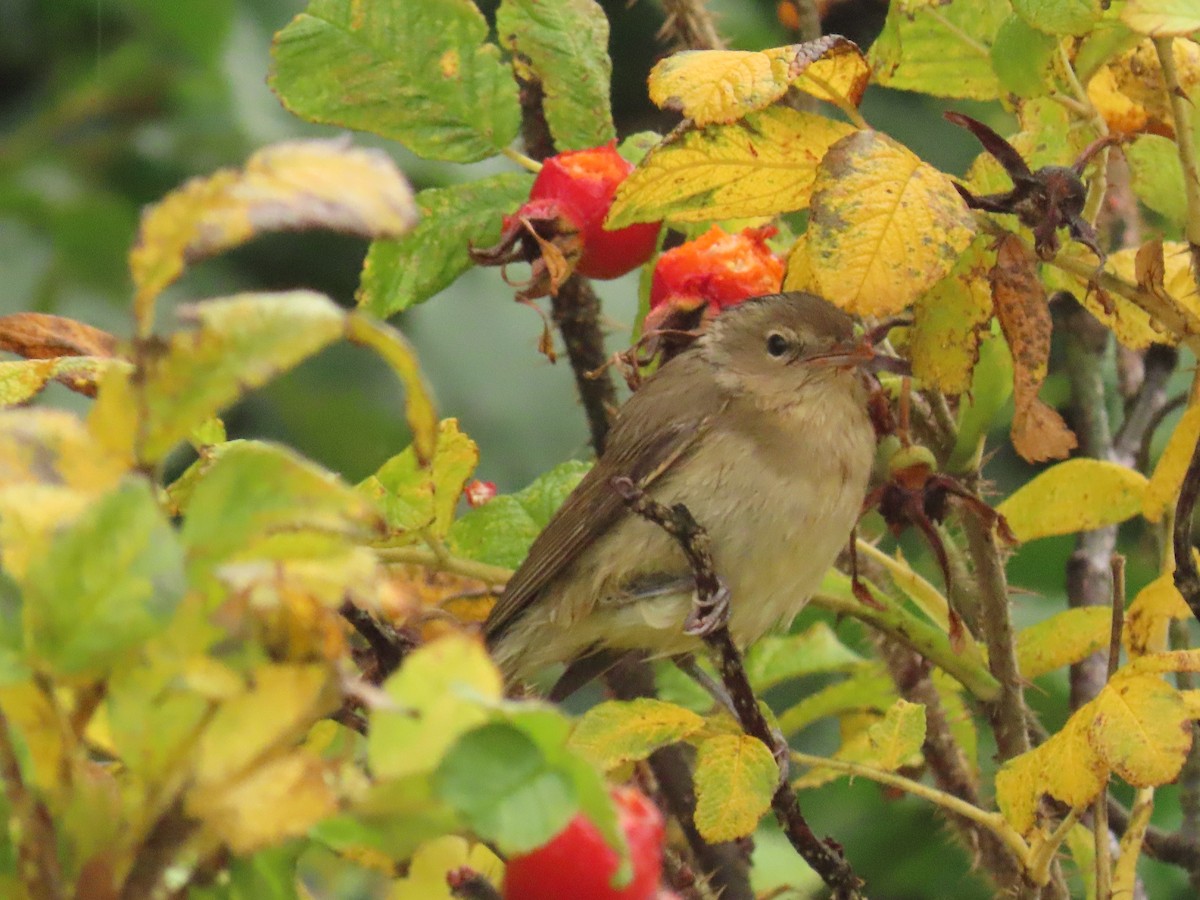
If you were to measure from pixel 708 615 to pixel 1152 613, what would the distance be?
33 centimetres

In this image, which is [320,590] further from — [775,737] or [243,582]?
[775,737]

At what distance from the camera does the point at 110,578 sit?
1.46 feet

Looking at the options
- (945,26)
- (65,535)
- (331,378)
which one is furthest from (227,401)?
(331,378)

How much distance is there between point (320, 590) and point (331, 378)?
103 inches

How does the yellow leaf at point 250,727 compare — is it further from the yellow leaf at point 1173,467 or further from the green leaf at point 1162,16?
the yellow leaf at point 1173,467

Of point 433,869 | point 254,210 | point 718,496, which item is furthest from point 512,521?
point 254,210

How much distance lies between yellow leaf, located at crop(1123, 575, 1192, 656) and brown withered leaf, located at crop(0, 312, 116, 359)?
0.69 m

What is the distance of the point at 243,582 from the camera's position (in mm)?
450

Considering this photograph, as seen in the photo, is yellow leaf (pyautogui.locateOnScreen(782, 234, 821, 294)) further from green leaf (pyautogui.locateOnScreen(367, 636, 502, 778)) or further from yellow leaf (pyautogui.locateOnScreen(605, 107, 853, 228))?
green leaf (pyautogui.locateOnScreen(367, 636, 502, 778))

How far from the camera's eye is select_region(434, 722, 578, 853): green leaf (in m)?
0.46

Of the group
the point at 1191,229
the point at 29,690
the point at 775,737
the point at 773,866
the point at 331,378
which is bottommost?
the point at 331,378

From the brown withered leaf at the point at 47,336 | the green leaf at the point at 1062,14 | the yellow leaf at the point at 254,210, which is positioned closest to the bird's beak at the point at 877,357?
the green leaf at the point at 1062,14

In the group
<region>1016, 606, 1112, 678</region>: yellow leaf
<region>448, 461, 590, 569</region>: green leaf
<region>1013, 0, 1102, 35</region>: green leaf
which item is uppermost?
<region>1013, 0, 1102, 35</region>: green leaf

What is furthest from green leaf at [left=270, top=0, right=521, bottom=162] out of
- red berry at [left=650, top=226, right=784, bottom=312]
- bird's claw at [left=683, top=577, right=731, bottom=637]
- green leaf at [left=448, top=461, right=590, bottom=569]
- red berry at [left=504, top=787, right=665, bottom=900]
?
red berry at [left=504, top=787, right=665, bottom=900]
